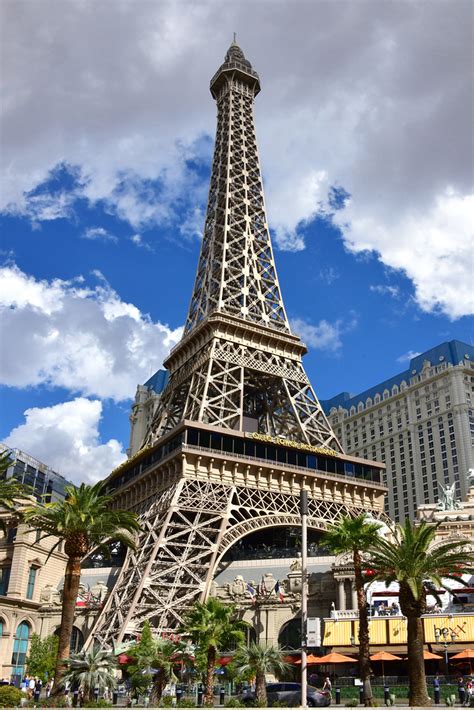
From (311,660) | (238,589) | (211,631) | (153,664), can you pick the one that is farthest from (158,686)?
(238,589)

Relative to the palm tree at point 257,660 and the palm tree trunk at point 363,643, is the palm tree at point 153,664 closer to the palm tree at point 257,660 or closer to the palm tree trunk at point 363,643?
the palm tree at point 257,660

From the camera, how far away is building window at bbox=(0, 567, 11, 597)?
2261 inches

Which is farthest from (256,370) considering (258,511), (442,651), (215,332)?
(442,651)

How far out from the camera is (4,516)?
5984cm

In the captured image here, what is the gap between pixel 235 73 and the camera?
329ft

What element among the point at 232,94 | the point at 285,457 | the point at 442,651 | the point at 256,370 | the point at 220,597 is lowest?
the point at 442,651

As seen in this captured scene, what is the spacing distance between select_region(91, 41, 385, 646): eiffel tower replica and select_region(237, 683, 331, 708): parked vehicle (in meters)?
11.7

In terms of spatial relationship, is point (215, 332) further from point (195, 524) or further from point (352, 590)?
point (352, 590)

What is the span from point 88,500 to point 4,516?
90.0 ft

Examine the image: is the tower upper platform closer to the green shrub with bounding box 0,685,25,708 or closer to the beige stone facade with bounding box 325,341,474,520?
the beige stone facade with bounding box 325,341,474,520

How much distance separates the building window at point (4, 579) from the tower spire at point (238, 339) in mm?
19608

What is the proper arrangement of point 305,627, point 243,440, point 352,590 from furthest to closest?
point 243,440, point 352,590, point 305,627

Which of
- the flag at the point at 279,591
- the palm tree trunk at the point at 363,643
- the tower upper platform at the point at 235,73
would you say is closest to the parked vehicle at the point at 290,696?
the palm tree trunk at the point at 363,643

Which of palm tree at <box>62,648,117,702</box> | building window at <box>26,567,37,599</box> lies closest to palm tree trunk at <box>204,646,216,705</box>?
palm tree at <box>62,648,117,702</box>
